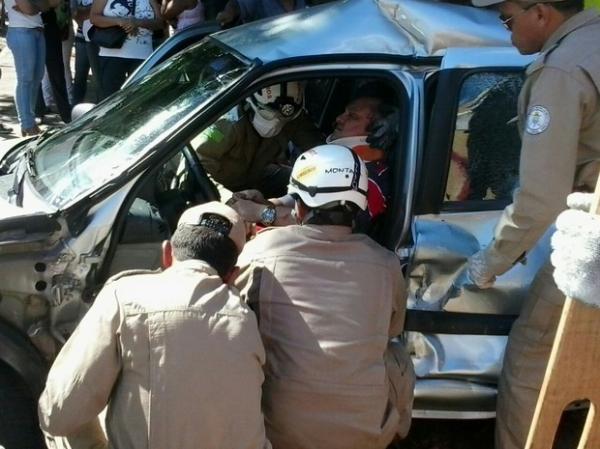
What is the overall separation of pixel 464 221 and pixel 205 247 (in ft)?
4.00

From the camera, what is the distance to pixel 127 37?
Result: 6.78 m

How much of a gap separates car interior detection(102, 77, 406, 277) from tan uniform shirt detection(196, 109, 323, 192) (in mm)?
81

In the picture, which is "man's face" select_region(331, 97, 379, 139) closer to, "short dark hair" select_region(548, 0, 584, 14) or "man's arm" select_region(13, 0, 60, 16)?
"short dark hair" select_region(548, 0, 584, 14)

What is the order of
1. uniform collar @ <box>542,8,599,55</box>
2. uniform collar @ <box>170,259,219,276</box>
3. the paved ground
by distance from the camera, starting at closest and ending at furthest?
1. uniform collar @ <box>170,259,219,276</box>
2. uniform collar @ <box>542,8,599,55</box>
3. the paved ground

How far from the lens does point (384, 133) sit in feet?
12.3

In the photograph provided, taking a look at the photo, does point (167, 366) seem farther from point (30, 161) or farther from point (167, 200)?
point (30, 161)

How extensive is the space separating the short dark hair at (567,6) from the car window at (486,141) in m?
0.38

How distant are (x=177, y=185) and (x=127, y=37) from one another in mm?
3298

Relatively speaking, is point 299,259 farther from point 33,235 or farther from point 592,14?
point 592,14

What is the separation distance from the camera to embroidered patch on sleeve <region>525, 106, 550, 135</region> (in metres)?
2.86

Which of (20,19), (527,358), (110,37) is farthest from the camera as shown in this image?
(20,19)

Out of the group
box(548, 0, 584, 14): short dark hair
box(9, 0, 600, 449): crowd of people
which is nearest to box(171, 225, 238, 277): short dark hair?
box(9, 0, 600, 449): crowd of people

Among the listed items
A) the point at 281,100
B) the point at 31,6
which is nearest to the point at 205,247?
the point at 281,100

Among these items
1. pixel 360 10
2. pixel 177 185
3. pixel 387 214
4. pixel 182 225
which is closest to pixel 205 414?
pixel 182 225
